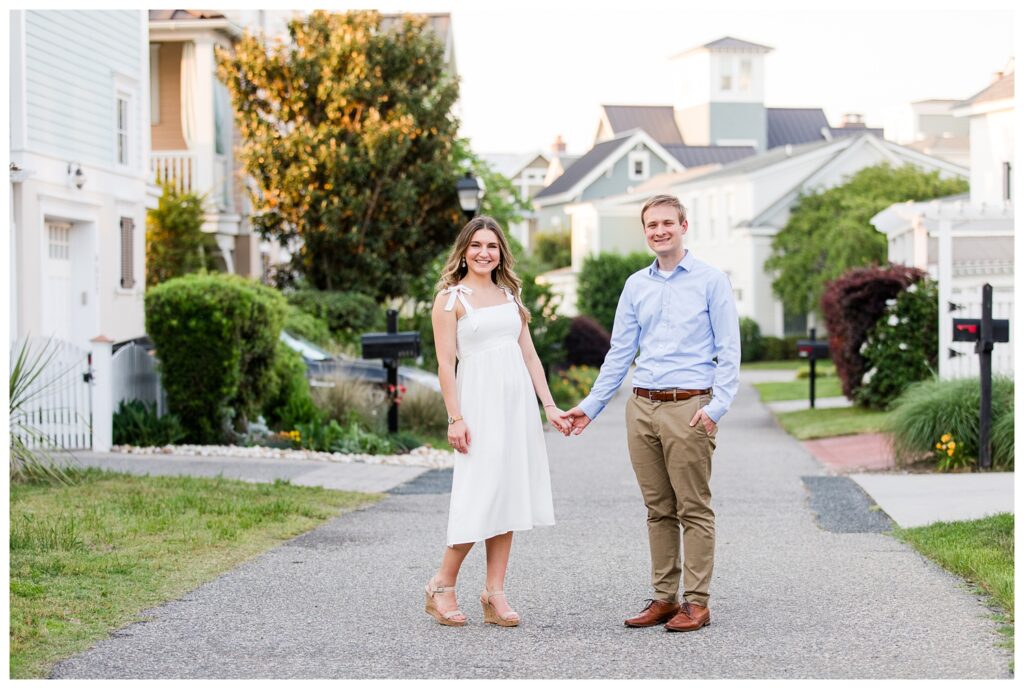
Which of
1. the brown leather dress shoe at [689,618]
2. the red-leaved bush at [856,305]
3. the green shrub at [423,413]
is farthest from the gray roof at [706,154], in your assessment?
the brown leather dress shoe at [689,618]

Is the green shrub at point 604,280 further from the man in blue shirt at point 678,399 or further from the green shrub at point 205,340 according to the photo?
the man in blue shirt at point 678,399

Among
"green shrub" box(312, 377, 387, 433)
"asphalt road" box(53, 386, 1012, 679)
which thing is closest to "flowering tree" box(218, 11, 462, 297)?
"green shrub" box(312, 377, 387, 433)

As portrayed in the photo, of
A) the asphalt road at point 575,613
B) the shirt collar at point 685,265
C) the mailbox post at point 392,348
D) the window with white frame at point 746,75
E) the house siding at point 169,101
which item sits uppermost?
the window with white frame at point 746,75

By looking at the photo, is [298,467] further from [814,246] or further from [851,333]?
[814,246]

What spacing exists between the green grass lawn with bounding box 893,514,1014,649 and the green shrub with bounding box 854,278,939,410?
10248 millimetres

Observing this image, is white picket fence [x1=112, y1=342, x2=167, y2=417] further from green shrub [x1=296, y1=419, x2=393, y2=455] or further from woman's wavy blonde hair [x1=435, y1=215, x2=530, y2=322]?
woman's wavy blonde hair [x1=435, y1=215, x2=530, y2=322]

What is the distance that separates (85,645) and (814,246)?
42608 mm

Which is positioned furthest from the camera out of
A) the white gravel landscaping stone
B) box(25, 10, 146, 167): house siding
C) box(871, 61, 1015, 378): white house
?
box(871, 61, 1015, 378): white house

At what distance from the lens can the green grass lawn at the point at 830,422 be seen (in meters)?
18.4

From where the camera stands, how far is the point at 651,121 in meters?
69.9

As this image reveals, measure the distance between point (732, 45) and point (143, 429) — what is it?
178ft

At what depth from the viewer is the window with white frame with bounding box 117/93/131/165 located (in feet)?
67.5

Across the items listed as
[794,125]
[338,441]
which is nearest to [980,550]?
[338,441]

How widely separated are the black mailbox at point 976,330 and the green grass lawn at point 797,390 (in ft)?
40.4
